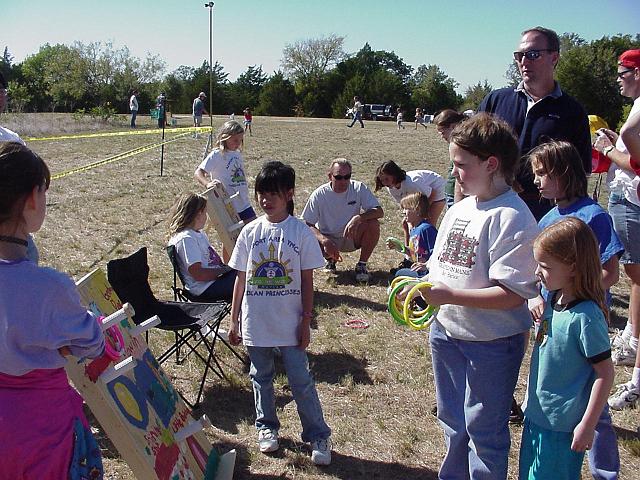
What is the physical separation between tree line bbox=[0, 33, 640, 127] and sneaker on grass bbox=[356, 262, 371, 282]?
2752 cm

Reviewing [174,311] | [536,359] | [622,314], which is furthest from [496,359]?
[622,314]

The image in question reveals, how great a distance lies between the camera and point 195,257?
14.8 feet

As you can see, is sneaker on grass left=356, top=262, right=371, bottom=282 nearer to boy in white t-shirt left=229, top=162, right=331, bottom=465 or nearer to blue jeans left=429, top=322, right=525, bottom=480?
boy in white t-shirt left=229, top=162, right=331, bottom=465

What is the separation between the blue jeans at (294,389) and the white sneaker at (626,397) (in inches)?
73.4

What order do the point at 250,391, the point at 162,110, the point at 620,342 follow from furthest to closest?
the point at 162,110 → the point at 620,342 → the point at 250,391

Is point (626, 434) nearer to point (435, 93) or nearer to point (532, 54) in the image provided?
point (532, 54)

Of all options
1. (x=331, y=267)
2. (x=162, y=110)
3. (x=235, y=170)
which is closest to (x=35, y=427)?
(x=235, y=170)

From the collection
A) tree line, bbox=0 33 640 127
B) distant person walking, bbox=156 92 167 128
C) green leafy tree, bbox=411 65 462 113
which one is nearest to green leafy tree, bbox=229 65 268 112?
tree line, bbox=0 33 640 127

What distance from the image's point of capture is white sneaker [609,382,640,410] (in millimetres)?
3902

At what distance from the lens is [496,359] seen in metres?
2.52

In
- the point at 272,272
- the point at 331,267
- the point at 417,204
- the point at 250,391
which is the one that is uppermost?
the point at 417,204

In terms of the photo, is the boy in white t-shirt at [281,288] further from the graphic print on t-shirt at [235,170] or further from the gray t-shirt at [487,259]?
the graphic print on t-shirt at [235,170]

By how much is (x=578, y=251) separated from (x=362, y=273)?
445cm

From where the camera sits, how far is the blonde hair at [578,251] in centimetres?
229
